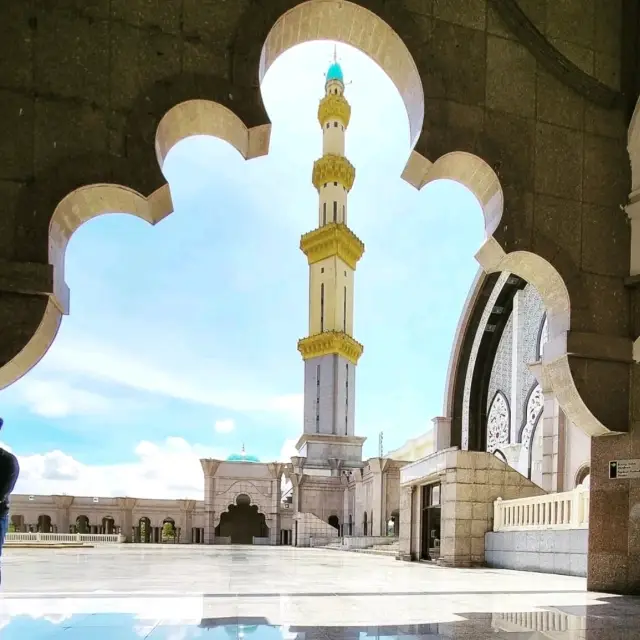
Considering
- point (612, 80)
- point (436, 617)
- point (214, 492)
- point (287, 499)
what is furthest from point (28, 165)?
point (287, 499)

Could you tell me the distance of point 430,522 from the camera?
1647 cm

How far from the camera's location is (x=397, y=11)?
6609 mm

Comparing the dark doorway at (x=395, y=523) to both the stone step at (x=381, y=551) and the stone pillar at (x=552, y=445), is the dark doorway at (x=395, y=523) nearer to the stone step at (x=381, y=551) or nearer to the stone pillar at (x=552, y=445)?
the stone step at (x=381, y=551)

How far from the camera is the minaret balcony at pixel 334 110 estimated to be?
5025cm

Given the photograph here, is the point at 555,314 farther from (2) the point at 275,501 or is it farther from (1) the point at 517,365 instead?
(2) the point at 275,501

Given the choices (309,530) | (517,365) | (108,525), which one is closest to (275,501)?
(309,530)

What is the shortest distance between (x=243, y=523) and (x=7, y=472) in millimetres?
41415

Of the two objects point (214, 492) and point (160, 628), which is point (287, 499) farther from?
point (160, 628)

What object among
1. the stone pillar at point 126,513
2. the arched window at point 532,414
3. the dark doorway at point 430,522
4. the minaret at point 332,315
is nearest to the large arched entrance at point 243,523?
the minaret at point 332,315

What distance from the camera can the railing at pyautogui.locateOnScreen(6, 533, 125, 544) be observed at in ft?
89.2

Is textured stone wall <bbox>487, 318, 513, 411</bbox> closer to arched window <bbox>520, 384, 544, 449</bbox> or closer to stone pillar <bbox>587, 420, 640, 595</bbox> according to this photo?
arched window <bbox>520, 384, 544, 449</bbox>

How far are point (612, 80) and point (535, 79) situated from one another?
37.6 inches

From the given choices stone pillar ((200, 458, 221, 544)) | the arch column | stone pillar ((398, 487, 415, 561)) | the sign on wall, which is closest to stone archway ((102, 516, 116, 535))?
stone pillar ((200, 458, 221, 544))

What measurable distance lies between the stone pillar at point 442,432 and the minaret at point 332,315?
21.8 metres
